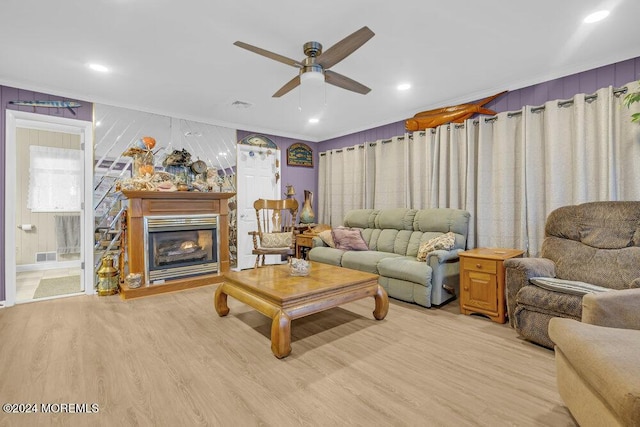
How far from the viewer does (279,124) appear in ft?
17.3

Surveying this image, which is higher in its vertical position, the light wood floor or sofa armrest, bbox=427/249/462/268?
sofa armrest, bbox=427/249/462/268

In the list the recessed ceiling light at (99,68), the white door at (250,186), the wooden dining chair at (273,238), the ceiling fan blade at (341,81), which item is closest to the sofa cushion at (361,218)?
the wooden dining chair at (273,238)

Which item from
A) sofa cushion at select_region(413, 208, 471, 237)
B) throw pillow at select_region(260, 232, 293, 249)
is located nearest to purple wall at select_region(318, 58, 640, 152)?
sofa cushion at select_region(413, 208, 471, 237)

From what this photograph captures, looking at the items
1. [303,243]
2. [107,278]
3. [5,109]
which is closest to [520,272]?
[303,243]

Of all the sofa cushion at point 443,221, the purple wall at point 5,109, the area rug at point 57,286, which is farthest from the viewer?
the area rug at point 57,286

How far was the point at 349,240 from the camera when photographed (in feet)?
14.6

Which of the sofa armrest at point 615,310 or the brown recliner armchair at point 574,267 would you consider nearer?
the sofa armrest at point 615,310

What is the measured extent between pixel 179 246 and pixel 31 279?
2.57 metres

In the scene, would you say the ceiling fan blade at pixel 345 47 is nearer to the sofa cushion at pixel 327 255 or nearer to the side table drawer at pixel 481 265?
the side table drawer at pixel 481 265

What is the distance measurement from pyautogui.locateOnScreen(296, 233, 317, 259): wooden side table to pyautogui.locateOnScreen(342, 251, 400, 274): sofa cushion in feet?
3.30

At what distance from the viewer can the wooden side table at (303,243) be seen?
5100mm

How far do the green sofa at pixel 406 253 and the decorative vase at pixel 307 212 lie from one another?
947 mm

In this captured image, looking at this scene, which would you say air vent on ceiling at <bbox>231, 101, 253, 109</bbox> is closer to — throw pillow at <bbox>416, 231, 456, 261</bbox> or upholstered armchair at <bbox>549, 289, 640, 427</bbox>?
throw pillow at <bbox>416, 231, 456, 261</bbox>

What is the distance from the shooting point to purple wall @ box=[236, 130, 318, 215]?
5.88 m
